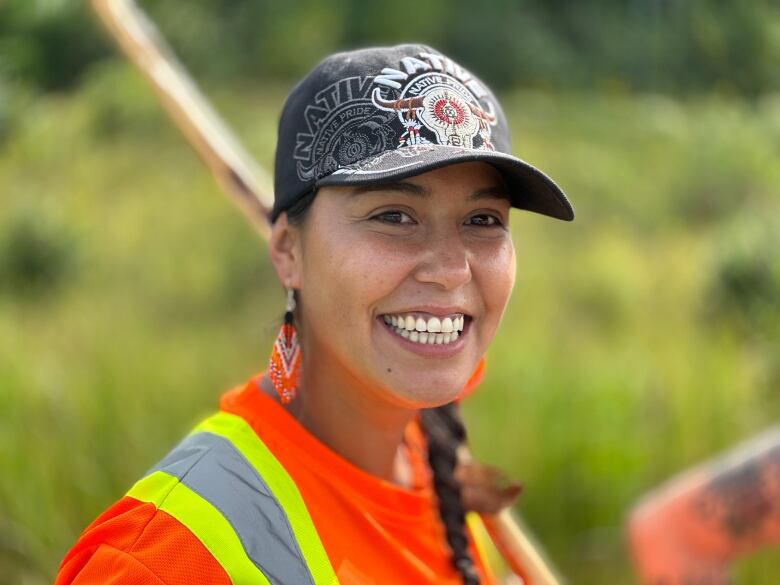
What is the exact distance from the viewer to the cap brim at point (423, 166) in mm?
1482

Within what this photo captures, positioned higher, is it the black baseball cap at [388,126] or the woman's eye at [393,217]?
the black baseball cap at [388,126]

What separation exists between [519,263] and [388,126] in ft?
18.9

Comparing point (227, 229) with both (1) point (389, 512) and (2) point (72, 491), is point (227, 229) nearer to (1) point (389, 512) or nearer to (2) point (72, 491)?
(2) point (72, 491)

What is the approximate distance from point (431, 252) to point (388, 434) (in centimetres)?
40

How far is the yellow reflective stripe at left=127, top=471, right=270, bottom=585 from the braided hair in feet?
1.60

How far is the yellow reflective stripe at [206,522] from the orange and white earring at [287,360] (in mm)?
258

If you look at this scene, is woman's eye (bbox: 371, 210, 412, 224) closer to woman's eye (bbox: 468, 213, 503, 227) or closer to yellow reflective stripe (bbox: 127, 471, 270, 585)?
woman's eye (bbox: 468, 213, 503, 227)

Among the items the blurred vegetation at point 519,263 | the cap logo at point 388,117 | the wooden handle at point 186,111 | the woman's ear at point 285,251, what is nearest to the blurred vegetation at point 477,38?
the blurred vegetation at point 519,263

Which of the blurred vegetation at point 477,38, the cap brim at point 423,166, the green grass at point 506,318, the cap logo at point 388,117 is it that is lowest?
the green grass at point 506,318

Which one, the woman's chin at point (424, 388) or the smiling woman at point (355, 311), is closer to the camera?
the smiling woman at point (355, 311)

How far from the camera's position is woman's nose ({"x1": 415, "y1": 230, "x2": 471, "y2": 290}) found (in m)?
1.56

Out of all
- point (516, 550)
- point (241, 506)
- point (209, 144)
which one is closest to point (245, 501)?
point (241, 506)

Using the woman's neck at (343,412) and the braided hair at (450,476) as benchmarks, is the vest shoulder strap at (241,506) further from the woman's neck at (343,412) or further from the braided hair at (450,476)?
the braided hair at (450,476)

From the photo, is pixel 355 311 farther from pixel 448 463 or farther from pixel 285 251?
pixel 448 463
